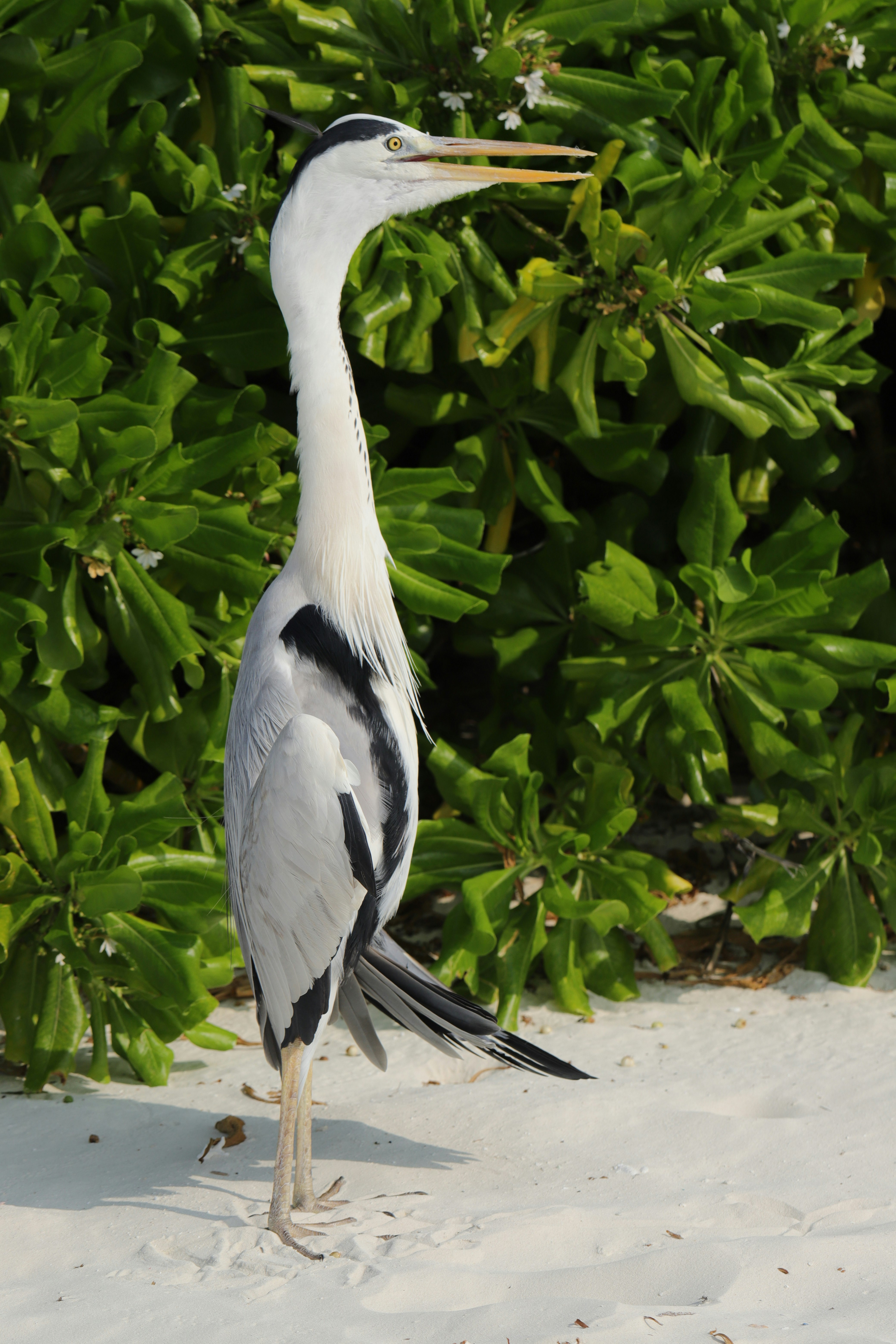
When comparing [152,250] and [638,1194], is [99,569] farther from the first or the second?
[638,1194]

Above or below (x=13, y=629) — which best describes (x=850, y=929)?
below

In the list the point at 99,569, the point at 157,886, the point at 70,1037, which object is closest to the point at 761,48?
the point at 99,569

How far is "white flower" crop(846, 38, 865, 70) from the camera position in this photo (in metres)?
3.11

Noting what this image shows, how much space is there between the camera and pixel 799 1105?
107 inches

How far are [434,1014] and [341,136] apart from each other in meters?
1.80

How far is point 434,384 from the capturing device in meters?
3.42

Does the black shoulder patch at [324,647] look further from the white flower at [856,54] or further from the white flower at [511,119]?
the white flower at [856,54]

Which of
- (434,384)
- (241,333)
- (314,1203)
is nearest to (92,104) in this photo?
(241,333)

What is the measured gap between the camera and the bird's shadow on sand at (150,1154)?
7.91ft

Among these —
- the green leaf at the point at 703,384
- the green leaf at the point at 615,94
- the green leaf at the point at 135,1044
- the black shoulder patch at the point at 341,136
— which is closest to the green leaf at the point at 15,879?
the green leaf at the point at 135,1044

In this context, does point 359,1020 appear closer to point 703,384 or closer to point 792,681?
point 792,681

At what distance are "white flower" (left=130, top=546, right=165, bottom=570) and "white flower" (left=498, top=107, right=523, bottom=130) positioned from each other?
1.37 metres

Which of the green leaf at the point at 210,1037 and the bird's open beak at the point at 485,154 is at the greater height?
the bird's open beak at the point at 485,154

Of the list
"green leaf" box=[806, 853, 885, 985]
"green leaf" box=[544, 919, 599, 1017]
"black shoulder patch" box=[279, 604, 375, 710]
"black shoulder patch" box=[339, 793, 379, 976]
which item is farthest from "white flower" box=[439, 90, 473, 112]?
"green leaf" box=[806, 853, 885, 985]
